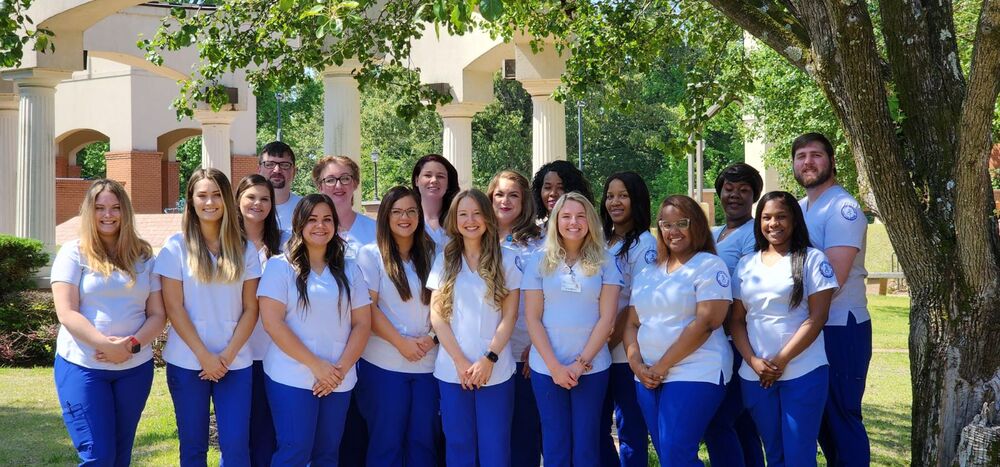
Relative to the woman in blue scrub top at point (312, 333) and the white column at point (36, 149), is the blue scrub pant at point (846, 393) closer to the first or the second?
the woman in blue scrub top at point (312, 333)

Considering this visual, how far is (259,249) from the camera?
5684mm

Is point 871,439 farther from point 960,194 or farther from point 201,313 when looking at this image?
point 201,313

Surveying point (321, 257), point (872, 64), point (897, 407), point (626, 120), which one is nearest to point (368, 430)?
point (321, 257)

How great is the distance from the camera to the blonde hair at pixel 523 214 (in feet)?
19.5

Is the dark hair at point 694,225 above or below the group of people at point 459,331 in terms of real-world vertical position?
above

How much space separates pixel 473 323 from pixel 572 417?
2.38 feet

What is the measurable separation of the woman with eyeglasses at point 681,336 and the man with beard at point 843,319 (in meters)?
0.72

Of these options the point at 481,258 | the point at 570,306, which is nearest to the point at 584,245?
the point at 570,306

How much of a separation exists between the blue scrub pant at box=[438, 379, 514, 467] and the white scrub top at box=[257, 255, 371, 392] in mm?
566

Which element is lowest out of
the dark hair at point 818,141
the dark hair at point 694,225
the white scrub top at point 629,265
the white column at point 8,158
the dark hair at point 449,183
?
the white scrub top at point 629,265

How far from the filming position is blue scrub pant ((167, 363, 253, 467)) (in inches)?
207

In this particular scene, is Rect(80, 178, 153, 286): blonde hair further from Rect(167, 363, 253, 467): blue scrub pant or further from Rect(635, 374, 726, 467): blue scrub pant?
Rect(635, 374, 726, 467): blue scrub pant

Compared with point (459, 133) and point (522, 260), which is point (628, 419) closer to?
point (522, 260)

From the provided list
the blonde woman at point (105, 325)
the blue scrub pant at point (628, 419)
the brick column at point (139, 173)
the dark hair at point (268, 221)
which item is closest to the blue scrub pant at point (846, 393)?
the blue scrub pant at point (628, 419)
